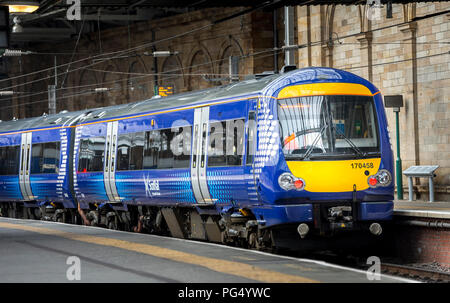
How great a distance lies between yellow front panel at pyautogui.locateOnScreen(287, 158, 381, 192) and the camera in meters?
16.2

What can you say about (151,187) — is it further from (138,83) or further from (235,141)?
(138,83)

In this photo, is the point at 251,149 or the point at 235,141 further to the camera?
the point at 235,141

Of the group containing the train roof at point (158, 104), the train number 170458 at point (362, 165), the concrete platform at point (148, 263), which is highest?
the train roof at point (158, 104)

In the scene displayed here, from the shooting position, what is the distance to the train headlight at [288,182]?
1612 centimetres

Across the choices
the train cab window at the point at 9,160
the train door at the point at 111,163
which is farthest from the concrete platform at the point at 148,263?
the train cab window at the point at 9,160

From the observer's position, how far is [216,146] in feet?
60.3

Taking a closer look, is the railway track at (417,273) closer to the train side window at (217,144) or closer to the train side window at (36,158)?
the train side window at (217,144)

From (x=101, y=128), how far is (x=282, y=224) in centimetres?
934

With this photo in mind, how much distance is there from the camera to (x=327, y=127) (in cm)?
1656

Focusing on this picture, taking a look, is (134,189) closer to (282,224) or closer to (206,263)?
(282,224)

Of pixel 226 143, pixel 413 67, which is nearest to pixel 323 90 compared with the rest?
pixel 226 143

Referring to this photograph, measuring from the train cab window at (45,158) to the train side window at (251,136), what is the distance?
461 inches

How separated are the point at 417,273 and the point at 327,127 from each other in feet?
9.37
